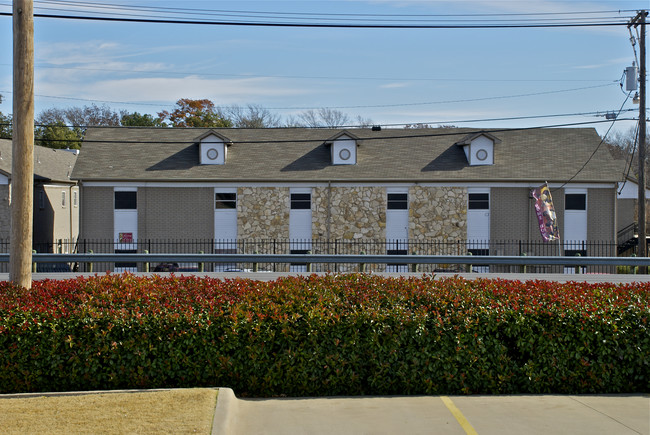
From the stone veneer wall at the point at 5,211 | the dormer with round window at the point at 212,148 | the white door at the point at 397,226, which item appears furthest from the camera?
the dormer with round window at the point at 212,148

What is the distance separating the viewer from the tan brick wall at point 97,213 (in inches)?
1228

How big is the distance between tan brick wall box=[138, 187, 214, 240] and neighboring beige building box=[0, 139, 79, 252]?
401cm

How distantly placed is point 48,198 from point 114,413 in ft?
111

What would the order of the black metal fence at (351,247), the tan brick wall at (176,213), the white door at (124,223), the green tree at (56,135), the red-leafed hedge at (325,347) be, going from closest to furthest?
1. the red-leafed hedge at (325,347)
2. the black metal fence at (351,247)
3. the white door at (124,223)
4. the tan brick wall at (176,213)
5. the green tree at (56,135)

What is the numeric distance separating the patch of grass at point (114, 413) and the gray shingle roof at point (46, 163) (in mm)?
28026

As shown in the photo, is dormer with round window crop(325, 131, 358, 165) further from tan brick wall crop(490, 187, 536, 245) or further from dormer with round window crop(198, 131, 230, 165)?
tan brick wall crop(490, 187, 536, 245)

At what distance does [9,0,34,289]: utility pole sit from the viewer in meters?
8.90

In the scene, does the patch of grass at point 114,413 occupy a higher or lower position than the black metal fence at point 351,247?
lower

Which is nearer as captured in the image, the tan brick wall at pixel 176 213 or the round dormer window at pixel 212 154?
the tan brick wall at pixel 176 213

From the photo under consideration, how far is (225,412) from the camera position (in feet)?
21.0

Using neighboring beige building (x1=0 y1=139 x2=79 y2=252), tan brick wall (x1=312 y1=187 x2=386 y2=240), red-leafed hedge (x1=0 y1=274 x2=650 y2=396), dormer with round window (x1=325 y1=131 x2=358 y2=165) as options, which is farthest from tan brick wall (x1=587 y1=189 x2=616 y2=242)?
red-leafed hedge (x1=0 y1=274 x2=650 y2=396)

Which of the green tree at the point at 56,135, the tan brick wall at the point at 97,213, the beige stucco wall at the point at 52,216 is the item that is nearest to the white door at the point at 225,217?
the tan brick wall at the point at 97,213

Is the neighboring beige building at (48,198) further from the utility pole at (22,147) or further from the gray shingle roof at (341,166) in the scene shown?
the utility pole at (22,147)

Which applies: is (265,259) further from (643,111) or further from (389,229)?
(643,111)
